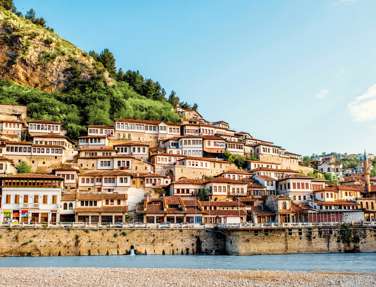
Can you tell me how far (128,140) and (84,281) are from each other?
61.1 metres

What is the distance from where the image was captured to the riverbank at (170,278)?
1137 inches

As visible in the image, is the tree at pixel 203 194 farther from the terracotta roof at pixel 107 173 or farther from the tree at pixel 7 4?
the tree at pixel 7 4

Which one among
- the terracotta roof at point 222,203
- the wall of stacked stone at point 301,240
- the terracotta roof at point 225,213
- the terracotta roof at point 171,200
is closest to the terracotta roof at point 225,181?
the terracotta roof at point 222,203

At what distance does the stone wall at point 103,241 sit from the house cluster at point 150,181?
4869mm

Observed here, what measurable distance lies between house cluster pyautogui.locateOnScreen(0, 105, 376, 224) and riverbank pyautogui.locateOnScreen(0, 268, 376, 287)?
27227 millimetres

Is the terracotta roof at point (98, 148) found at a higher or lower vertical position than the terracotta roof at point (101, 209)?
higher

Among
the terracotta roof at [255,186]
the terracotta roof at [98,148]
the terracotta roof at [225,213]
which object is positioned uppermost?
the terracotta roof at [98,148]

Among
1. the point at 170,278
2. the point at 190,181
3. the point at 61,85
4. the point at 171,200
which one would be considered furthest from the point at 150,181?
the point at 61,85

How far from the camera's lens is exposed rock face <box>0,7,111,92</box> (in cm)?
10812

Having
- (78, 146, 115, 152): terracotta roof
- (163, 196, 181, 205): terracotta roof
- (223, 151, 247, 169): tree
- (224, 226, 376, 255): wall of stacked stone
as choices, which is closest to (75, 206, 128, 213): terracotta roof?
(163, 196, 181, 205): terracotta roof

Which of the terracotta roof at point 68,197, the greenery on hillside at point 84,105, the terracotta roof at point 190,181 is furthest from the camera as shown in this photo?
the greenery on hillside at point 84,105

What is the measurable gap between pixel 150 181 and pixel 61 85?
4564 centimetres

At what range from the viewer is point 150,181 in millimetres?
74062

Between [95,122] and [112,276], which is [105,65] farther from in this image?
[112,276]
